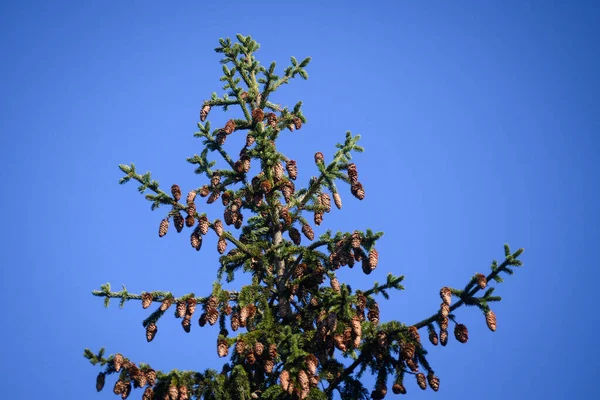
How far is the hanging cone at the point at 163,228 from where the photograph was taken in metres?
10.3

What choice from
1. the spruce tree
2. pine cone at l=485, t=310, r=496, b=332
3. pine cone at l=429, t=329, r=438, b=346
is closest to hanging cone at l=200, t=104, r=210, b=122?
the spruce tree

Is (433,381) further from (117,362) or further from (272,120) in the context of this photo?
(272,120)

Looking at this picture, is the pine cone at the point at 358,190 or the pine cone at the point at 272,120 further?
the pine cone at the point at 272,120

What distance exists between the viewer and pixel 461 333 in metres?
8.91

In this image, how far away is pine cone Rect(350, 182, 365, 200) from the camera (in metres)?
10.2

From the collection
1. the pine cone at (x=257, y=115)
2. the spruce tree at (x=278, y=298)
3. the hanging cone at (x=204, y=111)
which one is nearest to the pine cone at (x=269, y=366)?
the spruce tree at (x=278, y=298)

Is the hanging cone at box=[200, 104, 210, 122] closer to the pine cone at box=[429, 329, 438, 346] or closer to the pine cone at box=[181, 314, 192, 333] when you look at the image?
the pine cone at box=[181, 314, 192, 333]

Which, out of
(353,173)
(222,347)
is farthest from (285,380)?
(353,173)

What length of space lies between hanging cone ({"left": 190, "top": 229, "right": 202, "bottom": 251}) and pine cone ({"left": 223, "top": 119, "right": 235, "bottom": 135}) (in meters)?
2.12

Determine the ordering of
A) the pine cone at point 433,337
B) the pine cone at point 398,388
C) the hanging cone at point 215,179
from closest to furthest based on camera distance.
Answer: the pine cone at point 433,337
the pine cone at point 398,388
the hanging cone at point 215,179

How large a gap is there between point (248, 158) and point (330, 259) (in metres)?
2.95

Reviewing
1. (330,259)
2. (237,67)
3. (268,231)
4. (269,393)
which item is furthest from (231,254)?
(237,67)

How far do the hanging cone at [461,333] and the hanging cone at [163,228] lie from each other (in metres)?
4.68

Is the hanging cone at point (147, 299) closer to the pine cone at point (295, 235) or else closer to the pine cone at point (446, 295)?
the pine cone at point (295, 235)
